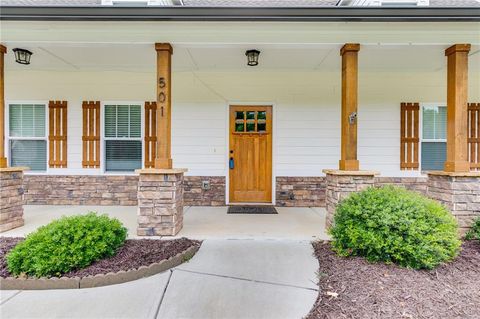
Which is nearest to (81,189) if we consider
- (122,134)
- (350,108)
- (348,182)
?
(122,134)

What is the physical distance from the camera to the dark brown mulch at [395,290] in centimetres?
234

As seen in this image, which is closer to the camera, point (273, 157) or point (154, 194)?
point (154, 194)

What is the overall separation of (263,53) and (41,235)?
4.22 metres

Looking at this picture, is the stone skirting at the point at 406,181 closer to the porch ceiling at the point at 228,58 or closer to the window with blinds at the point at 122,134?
the porch ceiling at the point at 228,58

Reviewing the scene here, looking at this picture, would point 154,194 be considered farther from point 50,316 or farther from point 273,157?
point 273,157

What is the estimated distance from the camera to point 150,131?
643cm

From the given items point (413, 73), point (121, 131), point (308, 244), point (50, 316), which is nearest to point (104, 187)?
point (121, 131)

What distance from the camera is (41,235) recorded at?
3070 mm

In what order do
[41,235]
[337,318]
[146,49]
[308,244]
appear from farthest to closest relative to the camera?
[146,49] < [308,244] < [41,235] < [337,318]

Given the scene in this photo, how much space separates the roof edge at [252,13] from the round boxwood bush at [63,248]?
2942mm

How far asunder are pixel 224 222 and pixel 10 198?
353 cm

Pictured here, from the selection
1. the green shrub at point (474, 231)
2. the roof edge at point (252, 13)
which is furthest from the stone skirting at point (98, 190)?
the green shrub at point (474, 231)

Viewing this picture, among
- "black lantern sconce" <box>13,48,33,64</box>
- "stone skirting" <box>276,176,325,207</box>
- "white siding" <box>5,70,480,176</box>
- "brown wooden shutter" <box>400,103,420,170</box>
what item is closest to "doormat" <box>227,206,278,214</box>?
"stone skirting" <box>276,176,325,207</box>

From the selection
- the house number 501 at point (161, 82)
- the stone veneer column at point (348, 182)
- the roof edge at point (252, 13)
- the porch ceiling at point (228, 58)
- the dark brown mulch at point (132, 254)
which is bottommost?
the dark brown mulch at point (132, 254)
